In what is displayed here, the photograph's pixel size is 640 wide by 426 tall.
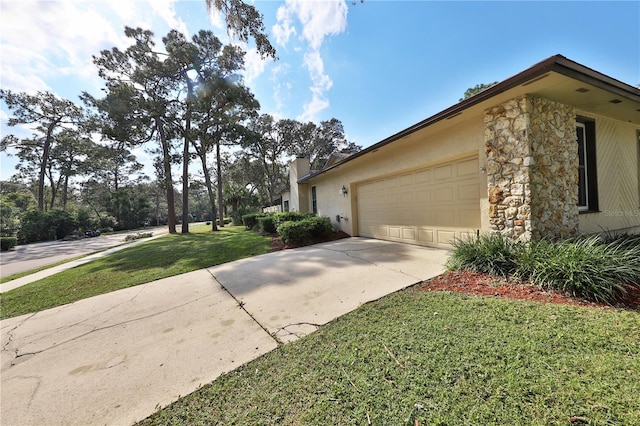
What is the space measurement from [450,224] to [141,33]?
71.1 ft

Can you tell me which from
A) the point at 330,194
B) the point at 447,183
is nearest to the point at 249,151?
the point at 330,194

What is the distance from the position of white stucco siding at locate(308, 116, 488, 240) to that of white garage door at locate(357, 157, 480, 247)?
15 centimetres

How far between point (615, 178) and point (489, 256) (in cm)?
473

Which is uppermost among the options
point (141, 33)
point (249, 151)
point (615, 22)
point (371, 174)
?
point (141, 33)

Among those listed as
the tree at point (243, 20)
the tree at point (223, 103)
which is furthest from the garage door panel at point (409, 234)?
the tree at point (223, 103)

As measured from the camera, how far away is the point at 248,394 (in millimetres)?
1883

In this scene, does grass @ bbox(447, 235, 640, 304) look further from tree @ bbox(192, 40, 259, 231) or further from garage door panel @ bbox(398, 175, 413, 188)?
tree @ bbox(192, 40, 259, 231)

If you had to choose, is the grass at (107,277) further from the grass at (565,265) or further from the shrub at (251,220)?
the shrub at (251,220)

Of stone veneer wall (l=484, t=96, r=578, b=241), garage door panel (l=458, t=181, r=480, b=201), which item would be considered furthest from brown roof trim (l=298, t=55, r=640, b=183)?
garage door panel (l=458, t=181, r=480, b=201)

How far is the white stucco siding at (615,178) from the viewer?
527 cm

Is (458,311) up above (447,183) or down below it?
below

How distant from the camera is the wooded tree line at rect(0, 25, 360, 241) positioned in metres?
15.0

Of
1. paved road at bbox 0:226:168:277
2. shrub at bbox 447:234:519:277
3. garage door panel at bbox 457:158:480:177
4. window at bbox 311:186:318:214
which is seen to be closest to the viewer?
shrub at bbox 447:234:519:277

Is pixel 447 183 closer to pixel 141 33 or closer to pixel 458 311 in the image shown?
pixel 458 311
